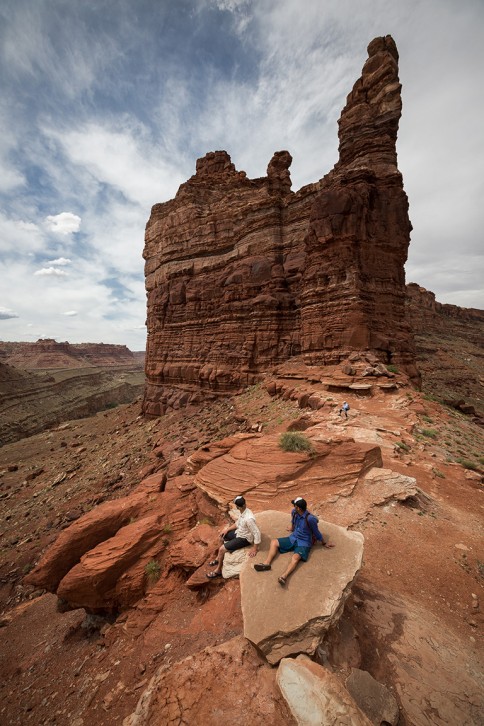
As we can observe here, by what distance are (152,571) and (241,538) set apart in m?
2.78

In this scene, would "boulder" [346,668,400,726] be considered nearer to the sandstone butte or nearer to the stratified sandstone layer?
the sandstone butte

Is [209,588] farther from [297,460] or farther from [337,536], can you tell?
[297,460]

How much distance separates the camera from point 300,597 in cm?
356

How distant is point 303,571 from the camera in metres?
3.91

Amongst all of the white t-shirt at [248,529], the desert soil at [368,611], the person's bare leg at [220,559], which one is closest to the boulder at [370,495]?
the desert soil at [368,611]

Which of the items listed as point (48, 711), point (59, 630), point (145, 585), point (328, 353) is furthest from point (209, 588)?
point (328, 353)

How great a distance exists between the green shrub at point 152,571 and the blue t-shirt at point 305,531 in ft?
12.1

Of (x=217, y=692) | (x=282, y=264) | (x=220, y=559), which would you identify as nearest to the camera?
(x=217, y=692)

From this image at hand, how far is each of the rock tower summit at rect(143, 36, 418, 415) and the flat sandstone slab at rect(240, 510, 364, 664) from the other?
1431cm

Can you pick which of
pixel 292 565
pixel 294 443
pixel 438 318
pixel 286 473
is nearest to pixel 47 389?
pixel 294 443

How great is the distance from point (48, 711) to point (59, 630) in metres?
2.84

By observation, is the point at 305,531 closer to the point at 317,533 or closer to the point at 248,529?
the point at 317,533

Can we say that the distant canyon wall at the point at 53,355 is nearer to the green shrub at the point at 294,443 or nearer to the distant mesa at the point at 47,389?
the distant mesa at the point at 47,389

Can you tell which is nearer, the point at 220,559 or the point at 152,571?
the point at 220,559
